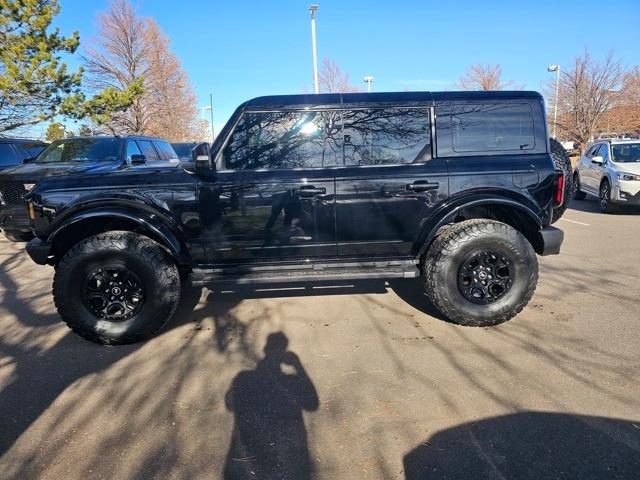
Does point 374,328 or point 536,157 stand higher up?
point 536,157

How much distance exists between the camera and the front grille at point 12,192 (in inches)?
281

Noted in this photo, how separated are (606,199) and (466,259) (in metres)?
8.30

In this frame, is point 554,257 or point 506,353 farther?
point 554,257

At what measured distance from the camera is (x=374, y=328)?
409 centimetres

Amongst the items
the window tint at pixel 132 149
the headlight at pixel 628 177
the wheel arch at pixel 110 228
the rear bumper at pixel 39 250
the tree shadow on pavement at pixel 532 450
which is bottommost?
the tree shadow on pavement at pixel 532 450

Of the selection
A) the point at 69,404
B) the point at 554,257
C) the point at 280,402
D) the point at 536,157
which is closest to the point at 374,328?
the point at 280,402

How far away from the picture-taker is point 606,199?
1030cm

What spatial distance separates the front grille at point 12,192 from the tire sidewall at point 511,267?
6.66 metres

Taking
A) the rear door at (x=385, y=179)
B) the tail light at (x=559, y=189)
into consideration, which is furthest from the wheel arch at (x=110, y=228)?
the tail light at (x=559, y=189)

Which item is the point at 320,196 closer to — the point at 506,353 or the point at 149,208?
the point at 149,208

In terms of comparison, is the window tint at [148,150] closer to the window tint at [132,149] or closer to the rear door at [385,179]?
the window tint at [132,149]

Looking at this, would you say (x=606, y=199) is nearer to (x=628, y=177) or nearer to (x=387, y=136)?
(x=628, y=177)

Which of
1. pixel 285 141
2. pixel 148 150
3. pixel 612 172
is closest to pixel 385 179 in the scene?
pixel 285 141

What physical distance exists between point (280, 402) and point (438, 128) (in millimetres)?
2668
